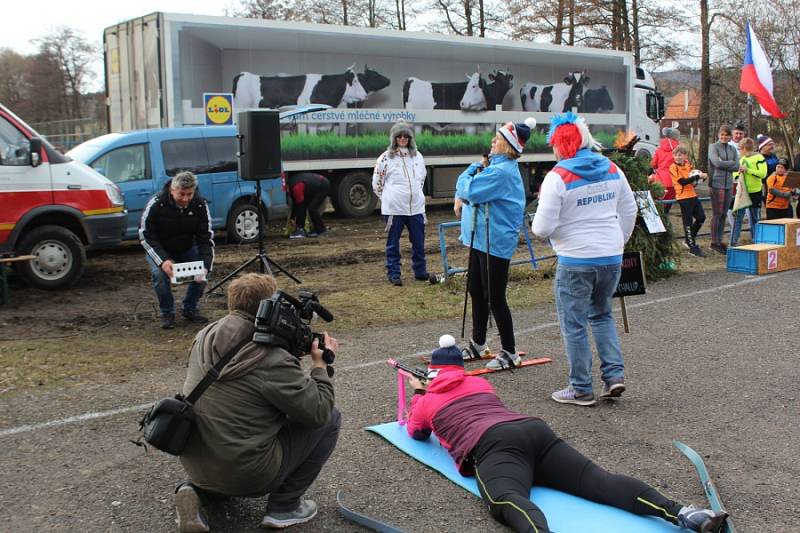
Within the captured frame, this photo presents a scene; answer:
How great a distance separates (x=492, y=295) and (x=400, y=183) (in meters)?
4.04

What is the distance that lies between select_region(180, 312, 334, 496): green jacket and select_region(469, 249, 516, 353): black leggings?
290 cm

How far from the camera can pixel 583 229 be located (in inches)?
210

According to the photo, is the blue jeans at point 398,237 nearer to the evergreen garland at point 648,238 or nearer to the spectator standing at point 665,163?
the evergreen garland at point 648,238

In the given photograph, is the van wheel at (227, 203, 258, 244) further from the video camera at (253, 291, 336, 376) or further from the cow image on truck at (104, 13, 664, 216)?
the video camera at (253, 291, 336, 376)

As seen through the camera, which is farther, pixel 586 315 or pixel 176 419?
pixel 586 315

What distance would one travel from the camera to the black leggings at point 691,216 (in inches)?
489

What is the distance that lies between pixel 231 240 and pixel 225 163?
1.35 metres

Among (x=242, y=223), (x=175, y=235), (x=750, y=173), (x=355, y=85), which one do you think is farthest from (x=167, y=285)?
(x=355, y=85)

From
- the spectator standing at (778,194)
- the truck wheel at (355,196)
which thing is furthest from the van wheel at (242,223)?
the spectator standing at (778,194)

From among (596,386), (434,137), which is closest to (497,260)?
(596,386)

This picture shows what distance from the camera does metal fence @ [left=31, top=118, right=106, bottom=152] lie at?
30141 millimetres

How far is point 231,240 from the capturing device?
14203 millimetres

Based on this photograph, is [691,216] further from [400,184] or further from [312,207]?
[312,207]

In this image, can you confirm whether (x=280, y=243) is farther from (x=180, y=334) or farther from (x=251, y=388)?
(x=251, y=388)
